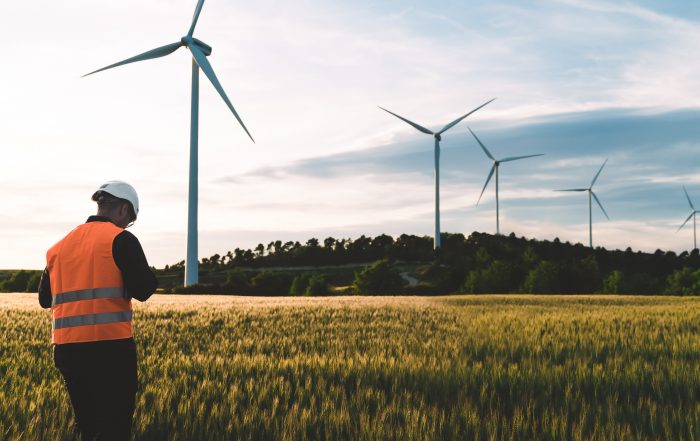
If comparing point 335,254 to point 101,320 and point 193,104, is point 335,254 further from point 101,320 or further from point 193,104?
point 101,320

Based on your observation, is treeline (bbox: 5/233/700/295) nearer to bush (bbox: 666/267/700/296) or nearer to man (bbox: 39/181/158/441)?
bush (bbox: 666/267/700/296)

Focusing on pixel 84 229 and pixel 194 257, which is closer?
pixel 84 229

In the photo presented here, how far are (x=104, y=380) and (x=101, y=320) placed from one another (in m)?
0.56

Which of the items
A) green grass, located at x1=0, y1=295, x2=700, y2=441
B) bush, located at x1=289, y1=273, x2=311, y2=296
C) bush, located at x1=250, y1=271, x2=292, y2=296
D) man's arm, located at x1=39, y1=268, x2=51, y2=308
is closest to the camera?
→ man's arm, located at x1=39, y1=268, x2=51, y2=308

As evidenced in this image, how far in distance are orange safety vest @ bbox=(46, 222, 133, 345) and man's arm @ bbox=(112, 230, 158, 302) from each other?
6cm

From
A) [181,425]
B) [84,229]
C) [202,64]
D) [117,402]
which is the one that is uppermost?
[202,64]

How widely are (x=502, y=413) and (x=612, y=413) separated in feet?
4.18

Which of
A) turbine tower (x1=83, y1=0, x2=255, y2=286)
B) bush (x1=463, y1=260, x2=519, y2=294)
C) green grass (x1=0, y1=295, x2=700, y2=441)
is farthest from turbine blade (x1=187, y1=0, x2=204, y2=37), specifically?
green grass (x1=0, y1=295, x2=700, y2=441)

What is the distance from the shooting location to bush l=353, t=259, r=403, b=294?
7594 cm

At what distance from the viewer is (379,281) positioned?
251ft

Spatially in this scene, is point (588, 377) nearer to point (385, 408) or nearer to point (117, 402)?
point (385, 408)

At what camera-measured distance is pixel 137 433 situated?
6.38m

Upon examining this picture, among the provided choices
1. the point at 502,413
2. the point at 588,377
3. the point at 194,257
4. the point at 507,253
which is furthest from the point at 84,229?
the point at 507,253

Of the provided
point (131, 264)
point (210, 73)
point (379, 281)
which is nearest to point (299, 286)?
point (379, 281)
